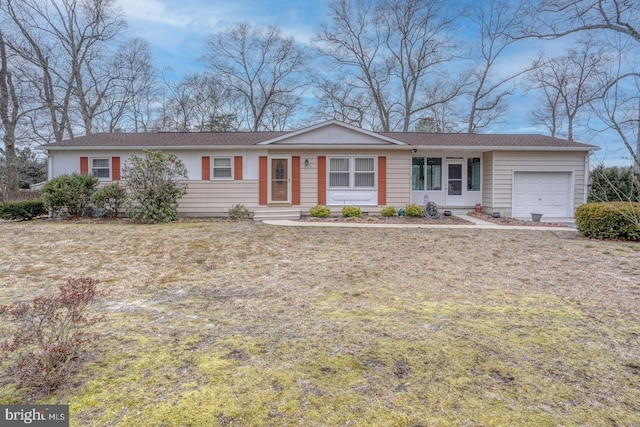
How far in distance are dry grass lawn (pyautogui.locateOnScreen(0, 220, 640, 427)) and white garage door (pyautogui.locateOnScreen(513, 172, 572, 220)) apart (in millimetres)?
7007

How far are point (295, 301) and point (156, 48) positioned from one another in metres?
24.8

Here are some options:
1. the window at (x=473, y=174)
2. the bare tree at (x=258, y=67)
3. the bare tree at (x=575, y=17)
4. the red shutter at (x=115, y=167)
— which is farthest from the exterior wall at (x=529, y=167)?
the bare tree at (x=258, y=67)

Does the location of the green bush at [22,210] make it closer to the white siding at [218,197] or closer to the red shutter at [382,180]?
the white siding at [218,197]

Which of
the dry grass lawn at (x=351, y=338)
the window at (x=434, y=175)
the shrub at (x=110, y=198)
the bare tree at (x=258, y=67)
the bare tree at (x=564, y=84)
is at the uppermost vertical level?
the bare tree at (x=258, y=67)

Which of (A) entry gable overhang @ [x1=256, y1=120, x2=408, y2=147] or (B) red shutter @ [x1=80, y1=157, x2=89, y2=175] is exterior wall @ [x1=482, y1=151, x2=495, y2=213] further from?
(B) red shutter @ [x1=80, y1=157, x2=89, y2=175]

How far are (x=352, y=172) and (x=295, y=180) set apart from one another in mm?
2232

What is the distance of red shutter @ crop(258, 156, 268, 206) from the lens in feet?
44.5

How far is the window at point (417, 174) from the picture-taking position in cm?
1466

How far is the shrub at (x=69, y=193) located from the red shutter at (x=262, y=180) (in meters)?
5.78

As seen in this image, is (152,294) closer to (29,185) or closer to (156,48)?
(156,48)

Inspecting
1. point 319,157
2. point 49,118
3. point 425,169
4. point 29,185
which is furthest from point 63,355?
point 29,185

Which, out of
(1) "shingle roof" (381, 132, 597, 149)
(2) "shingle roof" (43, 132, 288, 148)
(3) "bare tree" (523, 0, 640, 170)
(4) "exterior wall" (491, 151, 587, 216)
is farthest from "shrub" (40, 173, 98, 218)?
(3) "bare tree" (523, 0, 640, 170)

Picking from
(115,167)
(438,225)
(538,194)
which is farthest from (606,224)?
(115,167)

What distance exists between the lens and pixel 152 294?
4703mm
